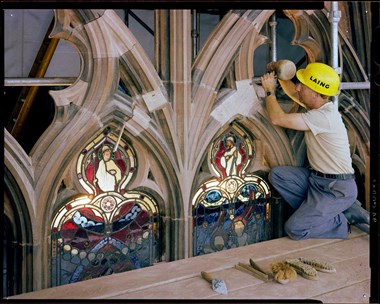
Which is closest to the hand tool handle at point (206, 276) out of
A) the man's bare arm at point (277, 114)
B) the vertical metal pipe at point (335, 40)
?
the man's bare arm at point (277, 114)

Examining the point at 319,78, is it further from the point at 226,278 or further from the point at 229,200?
the point at 226,278

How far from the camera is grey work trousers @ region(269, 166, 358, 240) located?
3121 millimetres

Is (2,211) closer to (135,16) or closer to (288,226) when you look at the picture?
(135,16)

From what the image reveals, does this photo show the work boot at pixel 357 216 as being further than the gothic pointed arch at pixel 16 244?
Yes

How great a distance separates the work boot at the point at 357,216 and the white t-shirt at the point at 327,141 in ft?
0.71

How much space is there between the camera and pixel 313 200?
314cm

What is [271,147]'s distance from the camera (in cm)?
319

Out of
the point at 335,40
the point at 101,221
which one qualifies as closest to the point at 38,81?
the point at 101,221

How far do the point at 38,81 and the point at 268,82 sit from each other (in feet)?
3.35

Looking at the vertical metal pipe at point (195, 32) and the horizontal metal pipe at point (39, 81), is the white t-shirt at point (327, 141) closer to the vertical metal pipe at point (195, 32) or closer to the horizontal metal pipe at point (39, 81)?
the vertical metal pipe at point (195, 32)

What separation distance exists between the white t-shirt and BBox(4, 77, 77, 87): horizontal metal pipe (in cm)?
104

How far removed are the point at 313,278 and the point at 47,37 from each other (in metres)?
1.48

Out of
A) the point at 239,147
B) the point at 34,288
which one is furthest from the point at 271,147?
the point at 34,288

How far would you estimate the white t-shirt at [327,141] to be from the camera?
9.93 ft
